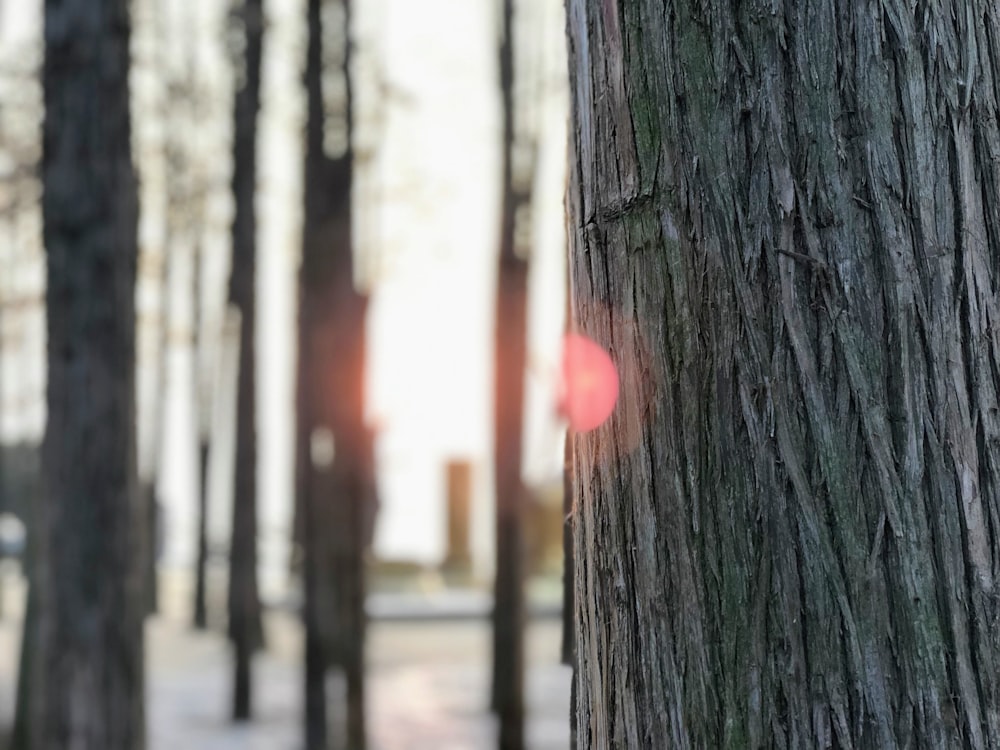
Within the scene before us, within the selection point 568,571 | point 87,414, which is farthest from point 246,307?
point 568,571

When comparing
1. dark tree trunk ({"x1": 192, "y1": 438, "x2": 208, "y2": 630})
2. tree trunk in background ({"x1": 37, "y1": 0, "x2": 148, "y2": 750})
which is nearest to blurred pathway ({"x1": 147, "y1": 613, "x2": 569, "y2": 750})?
dark tree trunk ({"x1": 192, "y1": 438, "x2": 208, "y2": 630})

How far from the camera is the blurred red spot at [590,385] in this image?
125 centimetres

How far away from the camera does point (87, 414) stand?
488cm

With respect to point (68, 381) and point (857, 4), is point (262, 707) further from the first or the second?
point (857, 4)

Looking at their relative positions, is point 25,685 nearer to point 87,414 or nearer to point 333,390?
point 333,390

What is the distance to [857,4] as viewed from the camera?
3.81 feet

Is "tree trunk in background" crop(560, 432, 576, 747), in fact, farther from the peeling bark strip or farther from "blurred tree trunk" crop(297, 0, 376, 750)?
"blurred tree trunk" crop(297, 0, 376, 750)

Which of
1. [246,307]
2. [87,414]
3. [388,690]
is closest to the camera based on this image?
[87,414]

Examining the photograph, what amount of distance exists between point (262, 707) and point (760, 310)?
12.5 m

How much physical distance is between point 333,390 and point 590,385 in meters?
8.13

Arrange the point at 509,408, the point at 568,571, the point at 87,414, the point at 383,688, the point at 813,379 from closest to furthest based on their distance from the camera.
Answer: the point at 813,379 → the point at 568,571 → the point at 87,414 → the point at 509,408 → the point at 383,688

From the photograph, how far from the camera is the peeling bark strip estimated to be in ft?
3.61

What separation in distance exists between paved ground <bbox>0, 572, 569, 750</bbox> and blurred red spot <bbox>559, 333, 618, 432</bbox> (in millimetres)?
7006

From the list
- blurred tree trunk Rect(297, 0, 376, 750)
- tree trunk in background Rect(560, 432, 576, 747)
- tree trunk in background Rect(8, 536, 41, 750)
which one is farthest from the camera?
blurred tree trunk Rect(297, 0, 376, 750)
